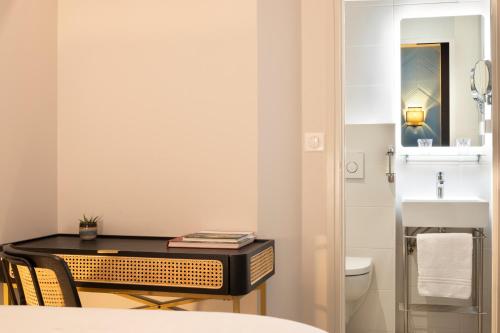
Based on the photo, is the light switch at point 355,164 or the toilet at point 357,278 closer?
the toilet at point 357,278

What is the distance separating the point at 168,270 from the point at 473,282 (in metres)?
2.73

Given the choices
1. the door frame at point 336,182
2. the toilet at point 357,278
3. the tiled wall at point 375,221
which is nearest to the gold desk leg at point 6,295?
the door frame at point 336,182

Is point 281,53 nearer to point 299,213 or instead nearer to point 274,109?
point 274,109

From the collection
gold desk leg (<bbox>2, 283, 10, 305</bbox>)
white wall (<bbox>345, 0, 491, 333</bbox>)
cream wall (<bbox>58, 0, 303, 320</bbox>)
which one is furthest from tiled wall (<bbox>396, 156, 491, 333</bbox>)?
gold desk leg (<bbox>2, 283, 10, 305</bbox>)

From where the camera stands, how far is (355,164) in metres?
4.23

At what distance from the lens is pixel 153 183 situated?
297 cm

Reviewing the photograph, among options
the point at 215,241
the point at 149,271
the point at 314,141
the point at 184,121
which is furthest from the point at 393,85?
the point at 149,271

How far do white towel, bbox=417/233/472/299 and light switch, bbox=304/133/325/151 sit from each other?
4.86ft

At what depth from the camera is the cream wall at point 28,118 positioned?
2.72 m

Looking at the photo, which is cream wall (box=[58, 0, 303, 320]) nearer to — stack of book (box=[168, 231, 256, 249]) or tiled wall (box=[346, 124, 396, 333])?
stack of book (box=[168, 231, 256, 249])

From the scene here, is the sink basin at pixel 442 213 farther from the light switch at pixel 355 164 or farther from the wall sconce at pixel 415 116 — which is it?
the wall sconce at pixel 415 116

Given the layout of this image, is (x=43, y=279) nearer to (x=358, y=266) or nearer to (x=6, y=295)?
(x=6, y=295)

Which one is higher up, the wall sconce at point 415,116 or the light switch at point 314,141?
the wall sconce at point 415,116

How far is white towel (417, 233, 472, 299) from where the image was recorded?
4.00m
